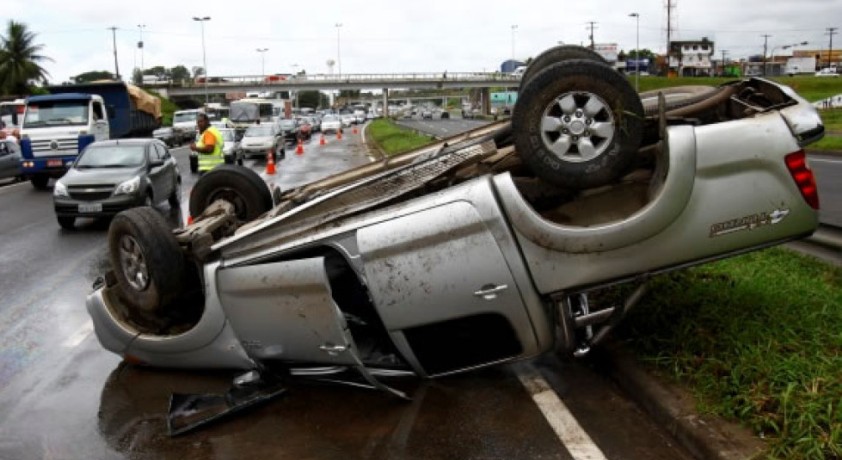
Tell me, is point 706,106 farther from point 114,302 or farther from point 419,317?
point 114,302

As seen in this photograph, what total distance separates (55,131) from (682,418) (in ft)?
65.8

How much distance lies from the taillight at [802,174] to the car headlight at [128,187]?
1110 centimetres

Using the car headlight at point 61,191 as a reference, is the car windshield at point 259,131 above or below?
above

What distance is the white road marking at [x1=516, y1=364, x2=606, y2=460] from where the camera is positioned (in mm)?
3771

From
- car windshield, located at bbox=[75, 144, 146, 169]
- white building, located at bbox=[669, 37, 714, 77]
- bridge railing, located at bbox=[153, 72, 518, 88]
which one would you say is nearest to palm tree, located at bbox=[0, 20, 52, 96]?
bridge railing, located at bbox=[153, 72, 518, 88]

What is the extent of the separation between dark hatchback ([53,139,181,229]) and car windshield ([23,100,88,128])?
7.48m

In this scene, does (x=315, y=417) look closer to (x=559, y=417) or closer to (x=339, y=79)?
(x=559, y=417)

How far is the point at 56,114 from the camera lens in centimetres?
2092

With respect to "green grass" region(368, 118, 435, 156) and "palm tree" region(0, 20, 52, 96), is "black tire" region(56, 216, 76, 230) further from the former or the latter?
"palm tree" region(0, 20, 52, 96)

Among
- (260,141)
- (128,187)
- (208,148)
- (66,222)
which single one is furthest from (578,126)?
(260,141)

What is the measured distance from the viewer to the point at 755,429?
359 cm

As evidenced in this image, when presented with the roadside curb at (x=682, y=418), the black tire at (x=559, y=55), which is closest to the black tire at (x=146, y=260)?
the black tire at (x=559, y=55)

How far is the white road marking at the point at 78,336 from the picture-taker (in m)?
6.12

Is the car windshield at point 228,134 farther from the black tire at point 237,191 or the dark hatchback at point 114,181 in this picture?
the black tire at point 237,191
